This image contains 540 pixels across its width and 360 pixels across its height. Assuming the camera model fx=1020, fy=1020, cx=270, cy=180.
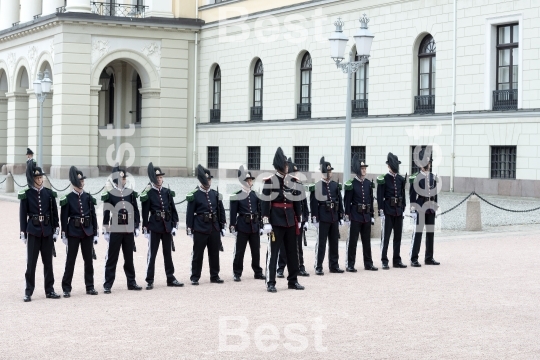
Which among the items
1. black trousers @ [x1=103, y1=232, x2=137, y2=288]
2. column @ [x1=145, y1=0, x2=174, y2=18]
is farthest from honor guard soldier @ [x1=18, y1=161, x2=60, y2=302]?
column @ [x1=145, y1=0, x2=174, y2=18]

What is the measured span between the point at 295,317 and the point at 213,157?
3411 centimetres

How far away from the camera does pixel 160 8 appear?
44.9 meters

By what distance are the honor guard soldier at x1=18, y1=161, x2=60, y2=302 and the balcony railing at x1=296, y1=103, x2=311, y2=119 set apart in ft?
87.4

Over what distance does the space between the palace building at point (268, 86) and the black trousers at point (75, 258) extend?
62.5 ft

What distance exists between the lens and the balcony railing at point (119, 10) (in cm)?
4519

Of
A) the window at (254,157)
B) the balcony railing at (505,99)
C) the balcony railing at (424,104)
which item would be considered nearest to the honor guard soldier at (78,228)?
the balcony railing at (505,99)

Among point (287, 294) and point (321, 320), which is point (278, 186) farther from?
point (321, 320)

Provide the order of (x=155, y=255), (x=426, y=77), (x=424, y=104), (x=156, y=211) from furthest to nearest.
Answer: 1. (x=426, y=77)
2. (x=424, y=104)
3. (x=156, y=211)
4. (x=155, y=255)

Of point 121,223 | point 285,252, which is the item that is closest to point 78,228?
point 121,223

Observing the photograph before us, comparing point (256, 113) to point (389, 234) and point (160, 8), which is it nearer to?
point (160, 8)

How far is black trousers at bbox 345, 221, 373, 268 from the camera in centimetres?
1592

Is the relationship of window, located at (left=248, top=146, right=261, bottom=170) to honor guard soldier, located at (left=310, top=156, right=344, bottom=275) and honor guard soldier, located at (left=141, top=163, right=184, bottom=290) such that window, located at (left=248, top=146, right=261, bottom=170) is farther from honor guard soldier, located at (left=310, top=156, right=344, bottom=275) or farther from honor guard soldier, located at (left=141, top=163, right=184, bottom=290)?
honor guard soldier, located at (left=141, top=163, right=184, bottom=290)

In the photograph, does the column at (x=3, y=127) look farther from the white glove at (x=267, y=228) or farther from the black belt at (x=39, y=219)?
the white glove at (x=267, y=228)

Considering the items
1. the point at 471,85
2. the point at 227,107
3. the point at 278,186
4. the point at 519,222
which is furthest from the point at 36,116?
the point at 278,186
